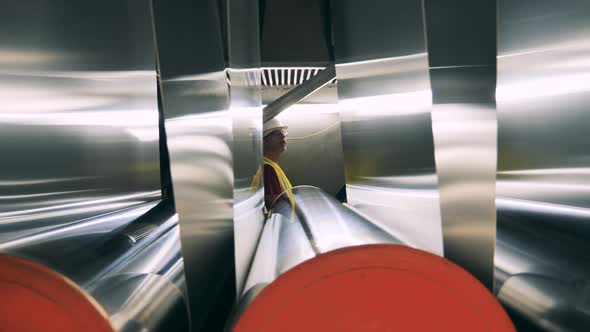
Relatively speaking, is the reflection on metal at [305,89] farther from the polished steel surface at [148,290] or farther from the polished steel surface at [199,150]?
the polished steel surface at [148,290]

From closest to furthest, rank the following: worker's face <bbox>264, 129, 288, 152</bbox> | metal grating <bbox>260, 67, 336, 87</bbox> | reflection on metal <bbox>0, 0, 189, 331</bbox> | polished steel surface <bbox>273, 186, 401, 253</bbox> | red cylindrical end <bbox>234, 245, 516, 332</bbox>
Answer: red cylindrical end <bbox>234, 245, 516, 332</bbox> < polished steel surface <bbox>273, 186, 401, 253</bbox> < reflection on metal <bbox>0, 0, 189, 331</bbox> < metal grating <bbox>260, 67, 336, 87</bbox> < worker's face <bbox>264, 129, 288, 152</bbox>

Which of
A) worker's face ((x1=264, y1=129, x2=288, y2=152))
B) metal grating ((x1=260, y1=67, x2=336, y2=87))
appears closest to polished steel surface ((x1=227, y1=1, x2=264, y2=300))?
metal grating ((x1=260, y1=67, x2=336, y2=87))

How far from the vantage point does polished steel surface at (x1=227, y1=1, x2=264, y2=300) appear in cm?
72

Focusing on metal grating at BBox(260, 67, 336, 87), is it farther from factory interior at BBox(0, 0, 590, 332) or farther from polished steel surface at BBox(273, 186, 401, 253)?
polished steel surface at BBox(273, 186, 401, 253)

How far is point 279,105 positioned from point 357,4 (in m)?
0.78

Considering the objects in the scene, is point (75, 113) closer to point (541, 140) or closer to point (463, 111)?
point (463, 111)

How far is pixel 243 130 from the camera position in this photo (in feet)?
2.87

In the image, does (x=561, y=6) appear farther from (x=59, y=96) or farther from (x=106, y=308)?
(x=59, y=96)

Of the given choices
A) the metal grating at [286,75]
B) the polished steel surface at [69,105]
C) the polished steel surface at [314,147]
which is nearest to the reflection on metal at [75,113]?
the polished steel surface at [69,105]

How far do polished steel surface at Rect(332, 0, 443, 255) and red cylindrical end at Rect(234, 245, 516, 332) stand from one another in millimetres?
336

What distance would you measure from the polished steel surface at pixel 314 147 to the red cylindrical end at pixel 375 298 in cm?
192

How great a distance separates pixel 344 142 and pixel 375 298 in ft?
1.85

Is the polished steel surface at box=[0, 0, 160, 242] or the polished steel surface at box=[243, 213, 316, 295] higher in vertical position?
the polished steel surface at box=[0, 0, 160, 242]

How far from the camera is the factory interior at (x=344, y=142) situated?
0.56 metres
